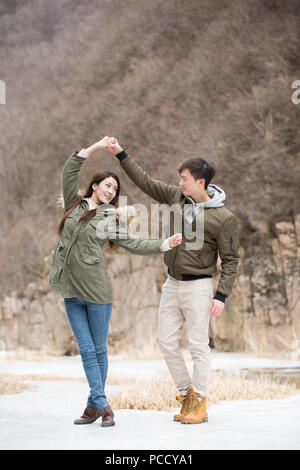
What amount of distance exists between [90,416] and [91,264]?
97cm

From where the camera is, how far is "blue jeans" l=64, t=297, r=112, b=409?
4039mm

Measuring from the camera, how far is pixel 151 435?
12.3 feet

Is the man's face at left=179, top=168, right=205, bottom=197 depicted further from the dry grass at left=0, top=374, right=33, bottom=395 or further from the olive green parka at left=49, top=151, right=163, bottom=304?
the dry grass at left=0, top=374, right=33, bottom=395

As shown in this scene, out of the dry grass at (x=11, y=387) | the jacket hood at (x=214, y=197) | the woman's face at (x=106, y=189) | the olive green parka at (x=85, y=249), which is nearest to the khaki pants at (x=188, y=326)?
the olive green parka at (x=85, y=249)

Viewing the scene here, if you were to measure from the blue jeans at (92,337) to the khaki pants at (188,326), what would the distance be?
1.29ft

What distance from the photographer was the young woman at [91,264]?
4.04m

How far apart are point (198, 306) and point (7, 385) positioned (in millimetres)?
2812

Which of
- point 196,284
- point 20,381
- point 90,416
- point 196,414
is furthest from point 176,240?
point 20,381

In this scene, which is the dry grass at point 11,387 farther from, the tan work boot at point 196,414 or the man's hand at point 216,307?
the man's hand at point 216,307

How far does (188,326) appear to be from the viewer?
13.8 ft

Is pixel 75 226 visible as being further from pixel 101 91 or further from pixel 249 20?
pixel 101 91

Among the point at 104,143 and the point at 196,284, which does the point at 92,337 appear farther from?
the point at 104,143
